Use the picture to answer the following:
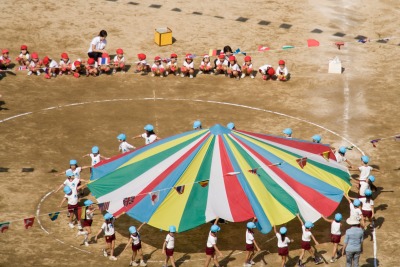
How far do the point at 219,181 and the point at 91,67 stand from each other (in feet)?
48.3

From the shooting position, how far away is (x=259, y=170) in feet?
99.3

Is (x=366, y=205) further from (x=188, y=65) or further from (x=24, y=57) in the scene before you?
(x=24, y=57)

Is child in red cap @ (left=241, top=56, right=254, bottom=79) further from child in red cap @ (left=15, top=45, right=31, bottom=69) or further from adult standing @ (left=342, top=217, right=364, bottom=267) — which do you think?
adult standing @ (left=342, top=217, right=364, bottom=267)

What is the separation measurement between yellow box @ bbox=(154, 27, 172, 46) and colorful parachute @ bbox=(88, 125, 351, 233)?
14933 mm

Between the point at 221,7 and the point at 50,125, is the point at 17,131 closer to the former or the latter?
the point at 50,125

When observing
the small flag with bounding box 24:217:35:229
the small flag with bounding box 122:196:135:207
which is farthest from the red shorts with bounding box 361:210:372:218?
the small flag with bounding box 24:217:35:229

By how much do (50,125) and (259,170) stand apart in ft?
36.9

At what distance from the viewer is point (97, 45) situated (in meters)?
43.4

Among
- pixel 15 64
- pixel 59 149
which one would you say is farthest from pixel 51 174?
pixel 15 64

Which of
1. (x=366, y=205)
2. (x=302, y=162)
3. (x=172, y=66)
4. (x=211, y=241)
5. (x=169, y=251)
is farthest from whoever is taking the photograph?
(x=172, y=66)

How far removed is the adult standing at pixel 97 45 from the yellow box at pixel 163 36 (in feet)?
10.8

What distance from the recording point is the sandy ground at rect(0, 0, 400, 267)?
101 feet

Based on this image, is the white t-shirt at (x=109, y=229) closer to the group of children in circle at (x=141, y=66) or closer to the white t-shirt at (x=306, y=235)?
the white t-shirt at (x=306, y=235)

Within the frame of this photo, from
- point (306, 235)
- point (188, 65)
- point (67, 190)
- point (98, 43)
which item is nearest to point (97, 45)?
point (98, 43)
